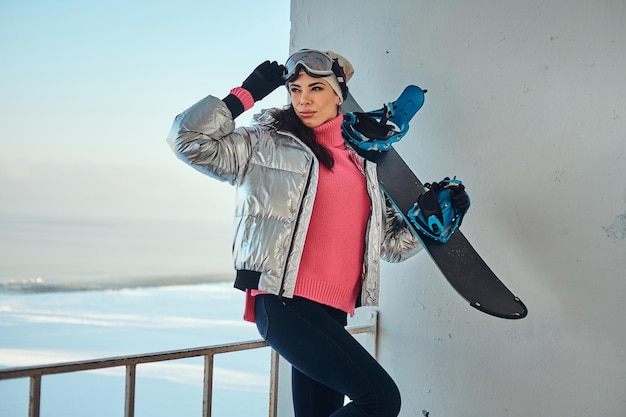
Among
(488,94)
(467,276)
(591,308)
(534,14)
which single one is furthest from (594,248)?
(534,14)

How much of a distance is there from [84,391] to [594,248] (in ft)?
5.83

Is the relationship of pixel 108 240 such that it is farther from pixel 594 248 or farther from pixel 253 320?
pixel 594 248

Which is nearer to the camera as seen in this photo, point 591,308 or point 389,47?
point 591,308

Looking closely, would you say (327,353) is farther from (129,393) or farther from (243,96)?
(243,96)

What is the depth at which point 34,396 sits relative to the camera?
3.96ft

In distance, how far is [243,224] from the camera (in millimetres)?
1325

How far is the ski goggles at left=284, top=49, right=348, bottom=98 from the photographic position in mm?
1432

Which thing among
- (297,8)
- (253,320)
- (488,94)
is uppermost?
(297,8)

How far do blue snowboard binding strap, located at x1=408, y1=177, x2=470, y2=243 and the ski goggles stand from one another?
371mm

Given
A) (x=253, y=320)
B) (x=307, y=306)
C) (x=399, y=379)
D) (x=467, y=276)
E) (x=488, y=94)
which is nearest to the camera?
(x=307, y=306)

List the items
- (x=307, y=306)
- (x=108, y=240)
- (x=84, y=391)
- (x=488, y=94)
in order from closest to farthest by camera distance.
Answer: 1. (x=307, y=306)
2. (x=488, y=94)
3. (x=84, y=391)
4. (x=108, y=240)

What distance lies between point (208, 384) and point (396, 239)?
635 millimetres

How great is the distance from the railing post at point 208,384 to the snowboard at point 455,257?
63 centimetres

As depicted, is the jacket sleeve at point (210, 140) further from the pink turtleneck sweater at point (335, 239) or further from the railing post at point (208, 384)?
the railing post at point (208, 384)
